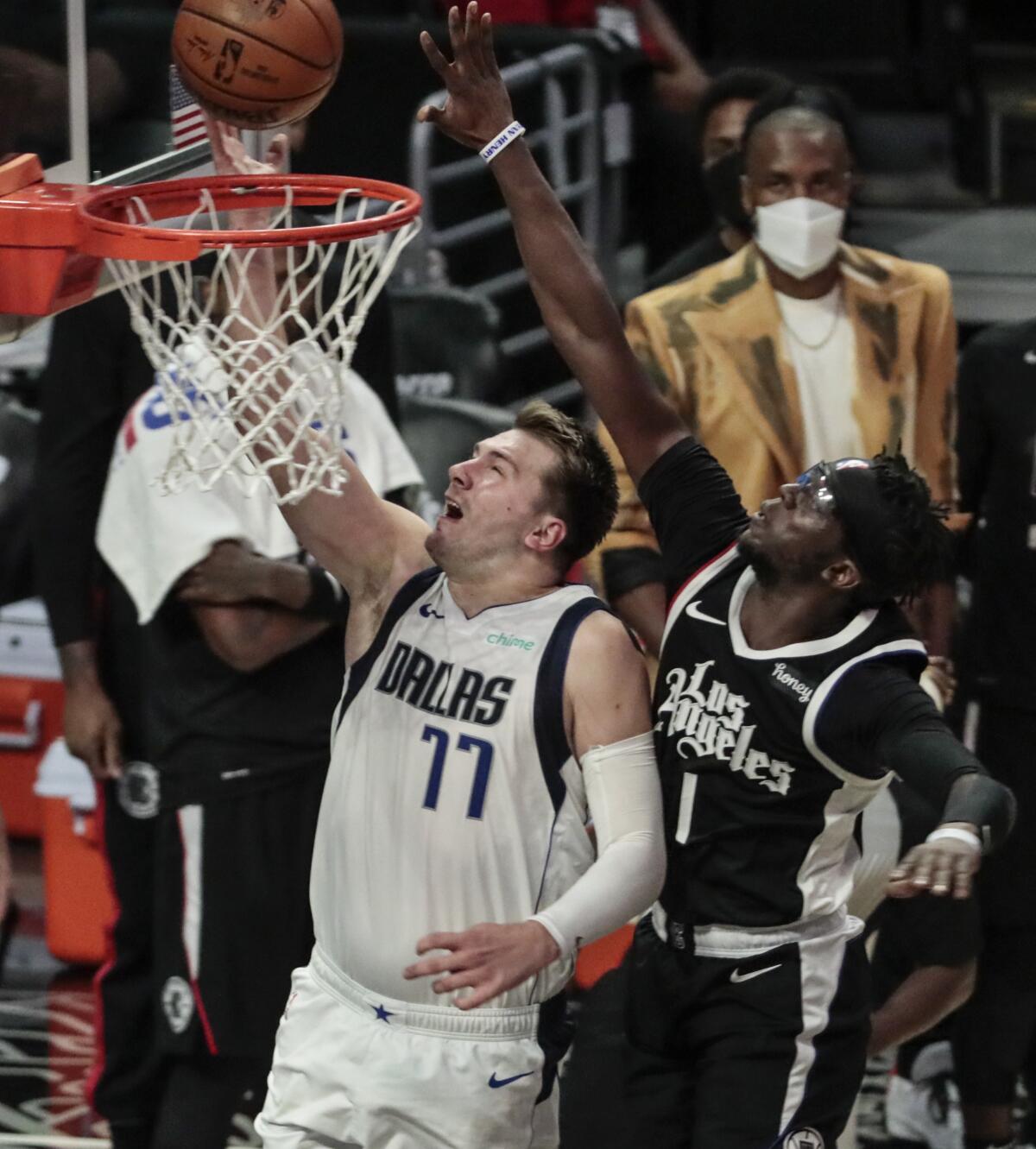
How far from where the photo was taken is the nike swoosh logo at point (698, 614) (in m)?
3.56

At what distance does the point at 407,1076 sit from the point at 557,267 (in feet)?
4.40

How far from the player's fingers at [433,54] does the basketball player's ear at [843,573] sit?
39.4 inches

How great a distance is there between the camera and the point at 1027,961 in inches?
190

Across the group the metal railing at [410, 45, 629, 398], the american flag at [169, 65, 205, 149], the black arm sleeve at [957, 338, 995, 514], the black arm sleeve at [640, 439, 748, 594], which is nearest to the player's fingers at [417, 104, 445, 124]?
the american flag at [169, 65, 205, 149]

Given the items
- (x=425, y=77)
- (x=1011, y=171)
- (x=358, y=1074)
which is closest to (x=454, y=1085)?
(x=358, y=1074)

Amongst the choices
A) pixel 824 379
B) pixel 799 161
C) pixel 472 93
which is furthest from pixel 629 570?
pixel 472 93

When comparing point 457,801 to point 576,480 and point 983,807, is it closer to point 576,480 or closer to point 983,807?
point 576,480

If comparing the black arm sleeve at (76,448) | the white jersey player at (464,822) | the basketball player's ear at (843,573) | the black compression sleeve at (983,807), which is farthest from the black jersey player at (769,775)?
the black arm sleeve at (76,448)

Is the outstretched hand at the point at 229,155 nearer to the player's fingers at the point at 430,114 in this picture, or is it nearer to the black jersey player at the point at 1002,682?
the player's fingers at the point at 430,114

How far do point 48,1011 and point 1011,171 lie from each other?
24.8ft

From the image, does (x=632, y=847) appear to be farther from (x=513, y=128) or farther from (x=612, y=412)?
(x=513, y=128)

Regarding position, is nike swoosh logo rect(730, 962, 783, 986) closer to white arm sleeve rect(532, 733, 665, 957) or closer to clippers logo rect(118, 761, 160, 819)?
white arm sleeve rect(532, 733, 665, 957)

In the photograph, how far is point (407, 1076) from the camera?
3.28 m

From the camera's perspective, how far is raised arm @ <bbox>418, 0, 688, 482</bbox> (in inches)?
141
